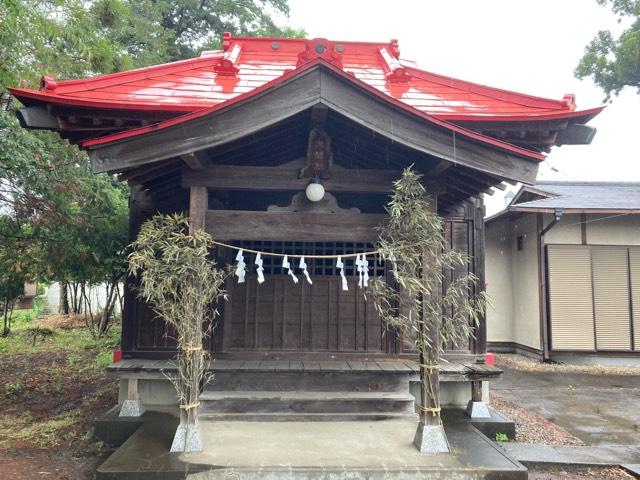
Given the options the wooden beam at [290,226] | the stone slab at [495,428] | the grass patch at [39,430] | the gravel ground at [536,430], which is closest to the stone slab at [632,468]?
the gravel ground at [536,430]

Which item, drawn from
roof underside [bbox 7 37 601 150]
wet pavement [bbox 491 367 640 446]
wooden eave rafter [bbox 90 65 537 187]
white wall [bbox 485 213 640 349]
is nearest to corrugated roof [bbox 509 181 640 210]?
white wall [bbox 485 213 640 349]

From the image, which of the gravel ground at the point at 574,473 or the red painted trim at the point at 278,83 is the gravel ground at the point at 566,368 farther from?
the red painted trim at the point at 278,83

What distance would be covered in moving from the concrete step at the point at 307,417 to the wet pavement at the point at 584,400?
2.72 meters

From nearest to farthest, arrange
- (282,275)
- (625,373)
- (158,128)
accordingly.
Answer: (158,128)
(282,275)
(625,373)

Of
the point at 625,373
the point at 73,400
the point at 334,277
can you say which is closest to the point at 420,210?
the point at 334,277

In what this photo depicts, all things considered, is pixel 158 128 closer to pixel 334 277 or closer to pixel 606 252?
pixel 334 277

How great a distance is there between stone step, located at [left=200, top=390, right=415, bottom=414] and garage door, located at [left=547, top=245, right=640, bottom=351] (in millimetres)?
7294

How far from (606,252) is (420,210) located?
29.0 ft

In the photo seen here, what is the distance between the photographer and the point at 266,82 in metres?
5.46

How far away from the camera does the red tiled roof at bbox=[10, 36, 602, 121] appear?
201 inches

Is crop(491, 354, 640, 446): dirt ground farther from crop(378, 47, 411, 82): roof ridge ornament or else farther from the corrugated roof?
crop(378, 47, 411, 82): roof ridge ornament

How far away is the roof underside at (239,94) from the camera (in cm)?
510

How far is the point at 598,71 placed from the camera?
54.5 ft

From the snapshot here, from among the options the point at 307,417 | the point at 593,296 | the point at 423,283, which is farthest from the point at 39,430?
the point at 593,296
